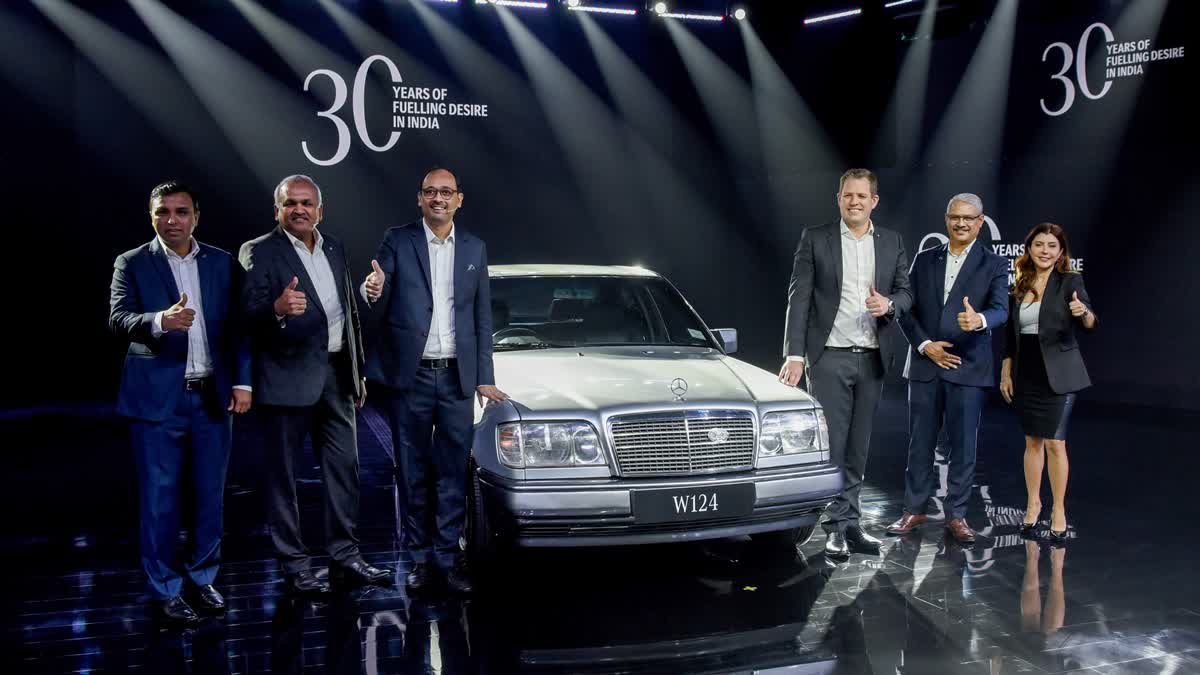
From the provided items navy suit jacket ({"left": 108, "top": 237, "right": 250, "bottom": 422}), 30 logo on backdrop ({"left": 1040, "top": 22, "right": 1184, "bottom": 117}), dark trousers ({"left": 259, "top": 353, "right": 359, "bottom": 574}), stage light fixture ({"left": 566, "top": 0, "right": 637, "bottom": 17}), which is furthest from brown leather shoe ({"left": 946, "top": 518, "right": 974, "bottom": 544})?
stage light fixture ({"left": 566, "top": 0, "right": 637, "bottom": 17})

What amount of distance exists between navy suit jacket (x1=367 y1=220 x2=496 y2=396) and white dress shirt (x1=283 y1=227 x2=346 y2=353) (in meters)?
0.18

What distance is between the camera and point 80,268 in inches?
377

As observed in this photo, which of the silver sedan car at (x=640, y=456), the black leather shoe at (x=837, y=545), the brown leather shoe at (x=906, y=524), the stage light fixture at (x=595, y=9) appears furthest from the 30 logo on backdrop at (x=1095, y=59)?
the silver sedan car at (x=640, y=456)

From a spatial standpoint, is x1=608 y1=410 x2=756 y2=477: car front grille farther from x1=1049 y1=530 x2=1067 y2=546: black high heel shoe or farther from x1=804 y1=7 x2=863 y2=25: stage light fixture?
x1=804 y1=7 x2=863 y2=25: stage light fixture

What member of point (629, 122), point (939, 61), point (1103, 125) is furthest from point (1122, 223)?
point (629, 122)

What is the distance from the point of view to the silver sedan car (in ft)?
12.7

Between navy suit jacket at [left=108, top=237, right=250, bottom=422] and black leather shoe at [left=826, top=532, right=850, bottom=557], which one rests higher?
navy suit jacket at [left=108, top=237, right=250, bottom=422]

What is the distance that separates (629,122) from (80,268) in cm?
664

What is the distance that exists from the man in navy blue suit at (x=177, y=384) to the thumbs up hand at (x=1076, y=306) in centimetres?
414

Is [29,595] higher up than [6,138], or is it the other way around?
[6,138]

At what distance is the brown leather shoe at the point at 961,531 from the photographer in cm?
504

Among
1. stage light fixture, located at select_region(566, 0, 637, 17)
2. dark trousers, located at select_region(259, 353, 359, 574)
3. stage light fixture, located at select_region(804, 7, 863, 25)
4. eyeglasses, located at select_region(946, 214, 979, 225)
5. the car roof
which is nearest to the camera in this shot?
dark trousers, located at select_region(259, 353, 359, 574)

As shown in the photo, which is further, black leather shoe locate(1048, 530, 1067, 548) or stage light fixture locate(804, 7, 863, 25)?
stage light fixture locate(804, 7, 863, 25)

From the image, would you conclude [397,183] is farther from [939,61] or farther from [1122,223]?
[1122,223]
